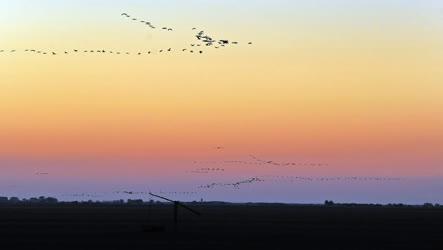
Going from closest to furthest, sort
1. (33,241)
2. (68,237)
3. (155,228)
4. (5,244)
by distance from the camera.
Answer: (5,244), (33,241), (68,237), (155,228)

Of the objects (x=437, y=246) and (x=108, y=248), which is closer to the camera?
(x=108, y=248)

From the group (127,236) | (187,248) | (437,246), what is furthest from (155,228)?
(437,246)

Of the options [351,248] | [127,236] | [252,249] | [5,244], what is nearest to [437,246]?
[351,248]

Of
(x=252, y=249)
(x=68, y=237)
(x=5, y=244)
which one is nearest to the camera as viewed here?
(x=252, y=249)

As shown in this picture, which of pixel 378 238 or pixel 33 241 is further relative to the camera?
pixel 378 238

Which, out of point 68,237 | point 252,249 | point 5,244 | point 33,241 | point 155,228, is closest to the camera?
point 252,249

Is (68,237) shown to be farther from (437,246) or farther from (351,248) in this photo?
(437,246)

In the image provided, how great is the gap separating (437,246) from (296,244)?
10.3 m

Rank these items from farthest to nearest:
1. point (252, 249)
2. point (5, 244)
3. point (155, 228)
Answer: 1. point (155, 228)
2. point (5, 244)
3. point (252, 249)

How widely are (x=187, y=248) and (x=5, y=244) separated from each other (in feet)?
44.1

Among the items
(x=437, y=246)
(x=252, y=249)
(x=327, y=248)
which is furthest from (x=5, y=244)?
(x=437, y=246)

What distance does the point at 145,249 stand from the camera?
61.9 m

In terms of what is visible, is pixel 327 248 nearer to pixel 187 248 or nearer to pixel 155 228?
pixel 187 248

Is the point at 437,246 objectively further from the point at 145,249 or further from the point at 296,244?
the point at 145,249
